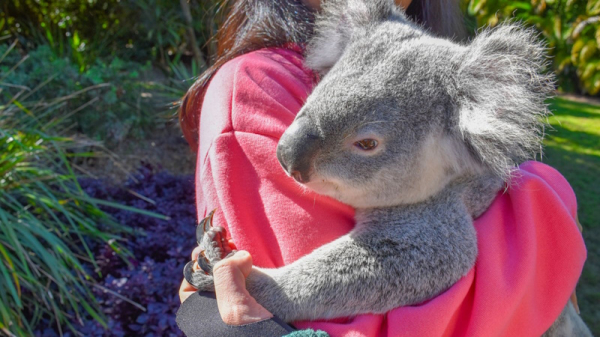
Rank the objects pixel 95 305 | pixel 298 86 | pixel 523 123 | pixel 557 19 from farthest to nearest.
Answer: pixel 557 19 → pixel 95 305 → pixel 298 86 → pixel 523 123

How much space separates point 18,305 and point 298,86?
1.89 m

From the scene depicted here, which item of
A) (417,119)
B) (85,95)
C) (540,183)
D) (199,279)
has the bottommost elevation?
(85,95)

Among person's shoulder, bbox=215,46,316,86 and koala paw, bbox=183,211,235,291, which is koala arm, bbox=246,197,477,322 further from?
person's shoulder, bbox=215,46,316,86

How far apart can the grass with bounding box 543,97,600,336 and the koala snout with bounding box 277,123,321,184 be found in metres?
1.58

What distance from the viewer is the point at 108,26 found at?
19.1 feet

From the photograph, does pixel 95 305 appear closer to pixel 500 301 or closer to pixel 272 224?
pixel 272 224

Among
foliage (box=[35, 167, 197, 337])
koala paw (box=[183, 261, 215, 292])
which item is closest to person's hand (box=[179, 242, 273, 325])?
koala paw (box=[183, 261, 215, 292])

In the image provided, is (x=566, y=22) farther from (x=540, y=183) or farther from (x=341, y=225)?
(x=341, y=225)

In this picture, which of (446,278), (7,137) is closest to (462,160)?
(446,278)

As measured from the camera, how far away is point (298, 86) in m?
1.29

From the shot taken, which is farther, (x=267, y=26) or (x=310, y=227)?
(x=267, y=26)

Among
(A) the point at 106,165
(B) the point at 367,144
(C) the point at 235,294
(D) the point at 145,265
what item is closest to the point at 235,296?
(C) the point at 235,294

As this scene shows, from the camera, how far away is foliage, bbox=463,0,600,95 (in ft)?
23.0

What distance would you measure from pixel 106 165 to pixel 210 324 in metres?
3.31
